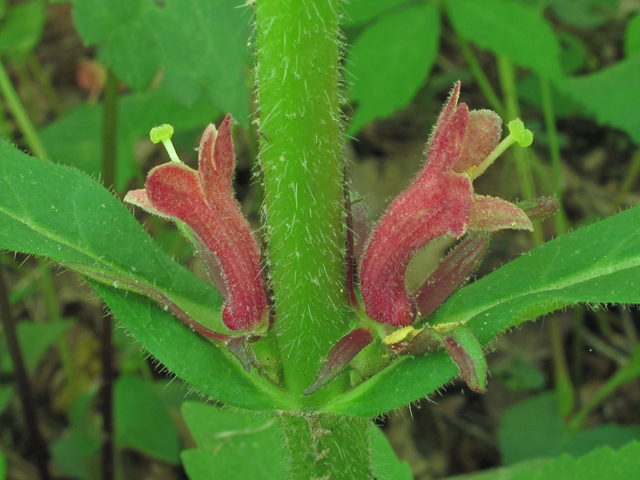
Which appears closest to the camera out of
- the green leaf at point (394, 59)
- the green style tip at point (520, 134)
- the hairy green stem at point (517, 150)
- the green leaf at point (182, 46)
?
the green style tip at point (520, 134)

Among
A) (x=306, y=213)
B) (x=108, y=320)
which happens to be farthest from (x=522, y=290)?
(x=108, y=320)

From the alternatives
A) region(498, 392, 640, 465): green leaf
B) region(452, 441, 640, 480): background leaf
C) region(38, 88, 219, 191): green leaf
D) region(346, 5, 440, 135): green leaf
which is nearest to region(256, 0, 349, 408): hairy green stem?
region(452, 441, 640, 480): background leaf

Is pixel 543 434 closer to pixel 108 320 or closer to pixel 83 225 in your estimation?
pixel 108 320

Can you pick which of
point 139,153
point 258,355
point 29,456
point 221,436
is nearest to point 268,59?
point 258,355

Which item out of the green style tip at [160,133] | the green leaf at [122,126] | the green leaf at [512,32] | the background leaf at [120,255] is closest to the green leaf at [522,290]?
the background leaf at [120,255]

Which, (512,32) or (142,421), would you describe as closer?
(512,32)

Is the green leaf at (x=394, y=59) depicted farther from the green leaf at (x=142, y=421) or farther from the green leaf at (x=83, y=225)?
the green leaf at (x=83, y=225)

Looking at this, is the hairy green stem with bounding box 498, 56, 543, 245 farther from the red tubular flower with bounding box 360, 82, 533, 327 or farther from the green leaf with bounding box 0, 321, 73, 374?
the green leaf with bounding box 0, 321, 73, 374
